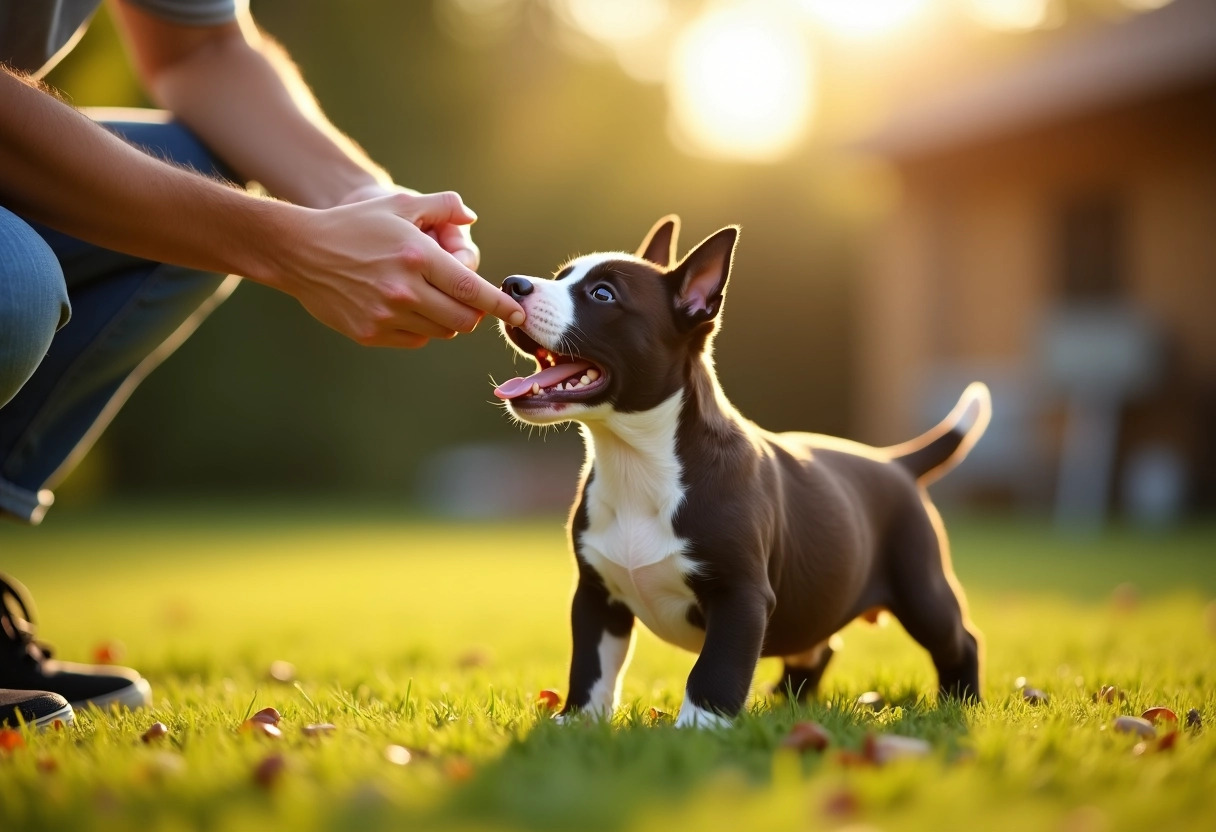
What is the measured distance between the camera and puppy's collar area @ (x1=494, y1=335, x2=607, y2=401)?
8.90 ft

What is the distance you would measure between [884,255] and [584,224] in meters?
5.66

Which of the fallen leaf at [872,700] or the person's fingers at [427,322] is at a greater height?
the person's fingers at [427,322]

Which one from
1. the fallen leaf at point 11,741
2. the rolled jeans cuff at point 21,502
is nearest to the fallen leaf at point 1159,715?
the fallen leaf at point 11,741

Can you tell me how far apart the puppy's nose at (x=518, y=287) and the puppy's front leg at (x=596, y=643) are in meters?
0.63

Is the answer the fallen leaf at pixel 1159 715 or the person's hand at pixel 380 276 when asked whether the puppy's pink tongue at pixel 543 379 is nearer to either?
the person's hand at pixel 380 276

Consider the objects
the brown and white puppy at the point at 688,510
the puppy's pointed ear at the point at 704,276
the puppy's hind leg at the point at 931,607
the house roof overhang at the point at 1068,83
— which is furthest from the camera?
the house roof overhang at the point at 1068,83

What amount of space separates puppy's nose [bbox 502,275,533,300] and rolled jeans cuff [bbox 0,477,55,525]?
3.98ft

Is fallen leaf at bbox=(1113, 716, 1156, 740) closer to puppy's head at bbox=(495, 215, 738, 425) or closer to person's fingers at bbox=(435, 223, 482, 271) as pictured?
puppy's head at bbox=(495, 215, 738, 425)

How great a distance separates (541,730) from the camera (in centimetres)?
215

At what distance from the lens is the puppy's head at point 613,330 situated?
2723mm

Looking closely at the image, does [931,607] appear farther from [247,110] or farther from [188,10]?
[188,10]

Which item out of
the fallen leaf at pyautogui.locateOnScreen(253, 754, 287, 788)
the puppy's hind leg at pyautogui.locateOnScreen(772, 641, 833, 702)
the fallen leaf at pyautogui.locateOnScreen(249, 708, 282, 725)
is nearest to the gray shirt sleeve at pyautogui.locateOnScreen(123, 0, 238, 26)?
the fallen leaf at pyautogui.locateOnScreen(249, 708, 282, 725)

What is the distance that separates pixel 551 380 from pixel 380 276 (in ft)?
1.72

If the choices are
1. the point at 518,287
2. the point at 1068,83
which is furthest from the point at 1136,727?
the point at 1068,83
